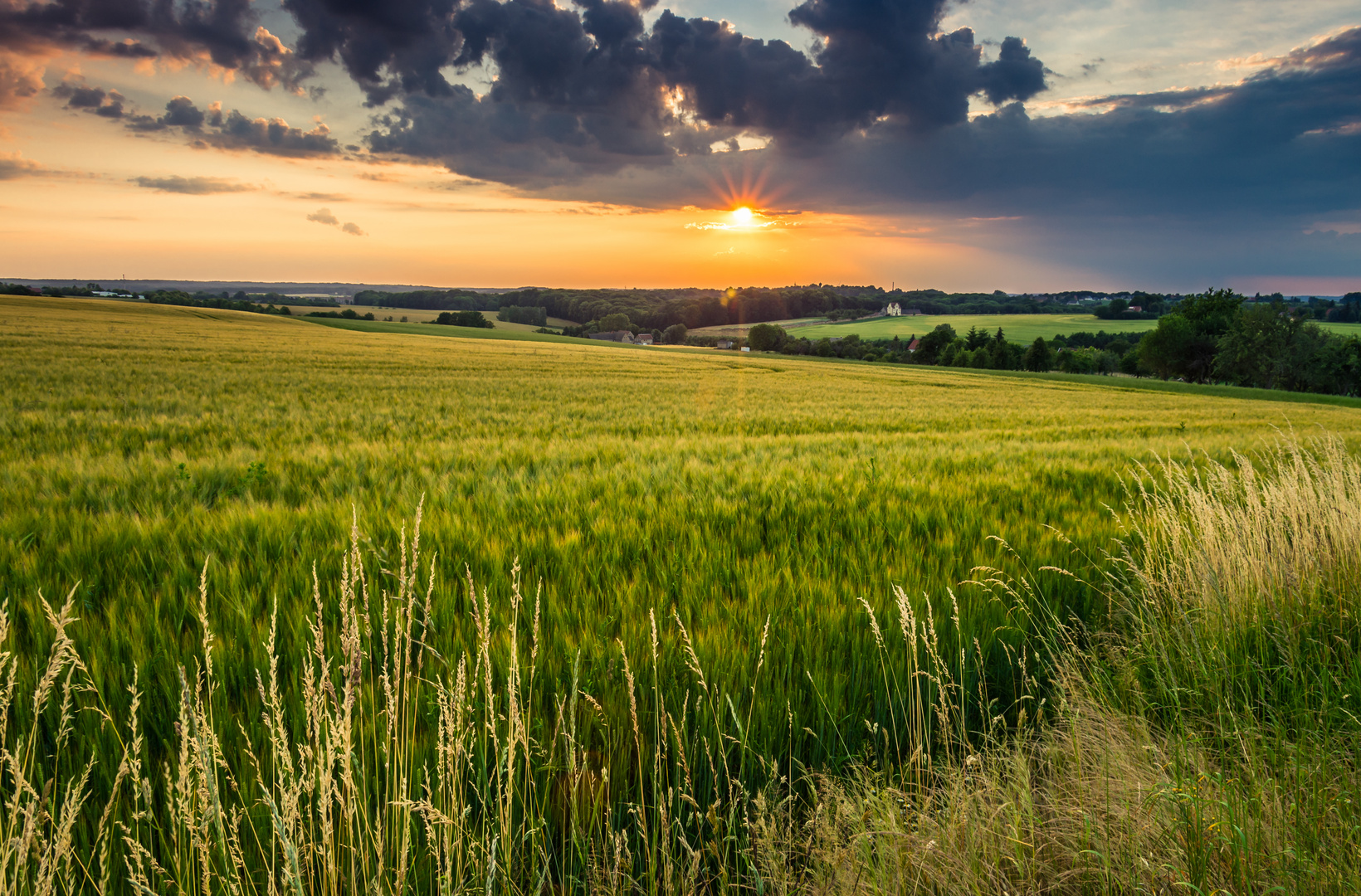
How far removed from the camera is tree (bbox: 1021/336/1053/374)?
310ft

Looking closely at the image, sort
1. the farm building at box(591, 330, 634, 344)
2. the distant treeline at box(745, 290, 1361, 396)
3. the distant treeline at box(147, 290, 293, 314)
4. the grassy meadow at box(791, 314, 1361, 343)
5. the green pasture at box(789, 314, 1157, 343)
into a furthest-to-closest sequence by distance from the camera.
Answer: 1. the farm building at box(591, 330, 634, 344)
2. the green pasture at box(789, 314, 1157, 343)
3. the grassy meadow at box(791, 314, 1361, 343)
4. the distant treeline at box(147, 290, 293, 314)
5. the distant treeline at box(745, 290, 1361, 396)

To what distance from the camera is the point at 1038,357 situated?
95.9 meters

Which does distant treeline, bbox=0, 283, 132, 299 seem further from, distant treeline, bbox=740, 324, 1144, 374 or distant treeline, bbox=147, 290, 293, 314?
distant treeline, bbox=740, 324, 1144, 374

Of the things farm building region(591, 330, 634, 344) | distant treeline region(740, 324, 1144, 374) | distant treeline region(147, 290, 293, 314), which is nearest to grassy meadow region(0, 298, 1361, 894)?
distant treeline region(740, 324, 1144, 374)

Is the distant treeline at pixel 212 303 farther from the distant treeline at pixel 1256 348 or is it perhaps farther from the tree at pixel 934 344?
the distant treeline at pixel 1256 348

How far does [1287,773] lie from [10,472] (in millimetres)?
9477

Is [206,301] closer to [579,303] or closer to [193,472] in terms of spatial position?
[579,303]

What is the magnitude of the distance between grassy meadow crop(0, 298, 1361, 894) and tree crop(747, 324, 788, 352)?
112146 millimetres

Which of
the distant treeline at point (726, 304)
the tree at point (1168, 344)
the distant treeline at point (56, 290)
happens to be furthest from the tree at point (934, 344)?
the distant treeline at point (56, 290)

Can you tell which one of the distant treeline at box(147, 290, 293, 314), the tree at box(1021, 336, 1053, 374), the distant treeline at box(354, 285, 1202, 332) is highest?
the distant treeline at box(354, 285, 1202, 332)

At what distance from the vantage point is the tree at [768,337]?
117m

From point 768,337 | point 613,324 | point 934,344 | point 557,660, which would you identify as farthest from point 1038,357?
point 557,660

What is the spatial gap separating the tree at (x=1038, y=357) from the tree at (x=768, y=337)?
43.0 meters

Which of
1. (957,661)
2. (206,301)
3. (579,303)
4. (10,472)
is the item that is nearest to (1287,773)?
(957,661)
